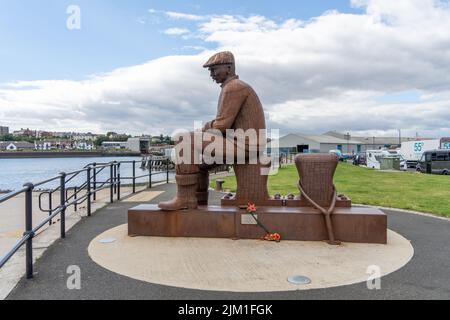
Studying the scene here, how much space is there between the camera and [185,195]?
541 centimetres

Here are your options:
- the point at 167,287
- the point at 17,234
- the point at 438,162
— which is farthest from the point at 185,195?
the point at 438,162

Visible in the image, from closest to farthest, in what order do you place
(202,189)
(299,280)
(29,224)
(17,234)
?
(299,280) → (29,224) → (202,189) → (17,234)

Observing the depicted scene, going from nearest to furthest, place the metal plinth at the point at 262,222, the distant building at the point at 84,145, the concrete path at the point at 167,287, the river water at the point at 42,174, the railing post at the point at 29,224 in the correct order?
the concrete path at the point at 167,287
the railing post at the point at 29,224
the metal plinth at the point at 262,222
the river water at the point at 42,174
the distant building at the point at 84,145

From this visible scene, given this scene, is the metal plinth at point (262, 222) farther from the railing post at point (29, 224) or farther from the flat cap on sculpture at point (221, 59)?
the flat cap on sculpture at point (221, 59)

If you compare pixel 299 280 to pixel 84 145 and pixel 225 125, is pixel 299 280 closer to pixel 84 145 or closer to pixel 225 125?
pixel 225 125

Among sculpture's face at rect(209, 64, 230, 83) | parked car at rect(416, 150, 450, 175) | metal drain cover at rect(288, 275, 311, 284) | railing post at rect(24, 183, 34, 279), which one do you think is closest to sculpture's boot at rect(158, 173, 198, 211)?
sculpture's face at rect(209, 64, 230, 83)

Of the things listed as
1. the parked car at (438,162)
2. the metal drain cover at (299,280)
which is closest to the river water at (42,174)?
the metal drain cover at (299,280)

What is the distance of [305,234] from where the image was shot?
5.08 metres

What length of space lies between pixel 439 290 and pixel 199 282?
225 centimetres

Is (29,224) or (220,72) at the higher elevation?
(220,72)

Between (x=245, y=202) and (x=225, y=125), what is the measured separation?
1.23 metres

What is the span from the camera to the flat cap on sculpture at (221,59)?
18.1ft

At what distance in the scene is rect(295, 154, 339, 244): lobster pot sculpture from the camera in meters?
5.41

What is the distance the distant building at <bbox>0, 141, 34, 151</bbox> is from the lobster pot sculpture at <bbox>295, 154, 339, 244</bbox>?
10659 centimetres
